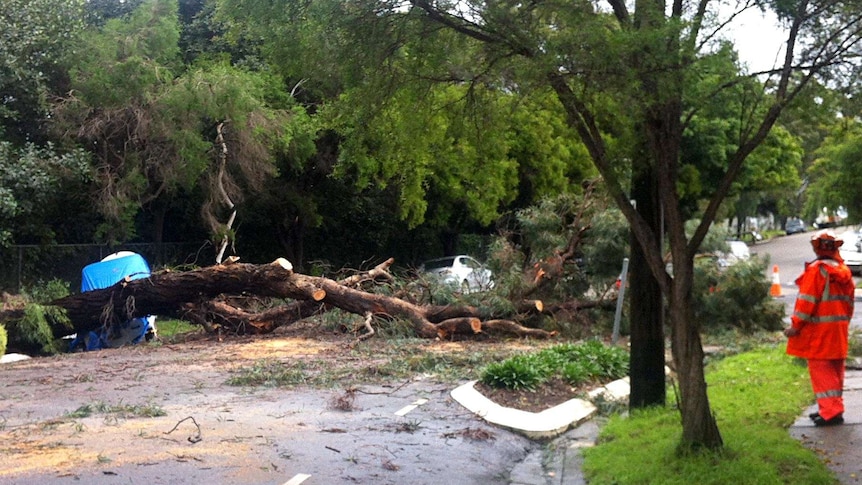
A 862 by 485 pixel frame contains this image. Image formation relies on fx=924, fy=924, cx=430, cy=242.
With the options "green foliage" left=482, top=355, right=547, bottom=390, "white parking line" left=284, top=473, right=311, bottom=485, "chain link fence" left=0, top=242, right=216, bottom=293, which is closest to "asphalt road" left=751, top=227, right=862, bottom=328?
"green foliage" left=482, top=355, right=547, bottom=390

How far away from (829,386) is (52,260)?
18.8 meters

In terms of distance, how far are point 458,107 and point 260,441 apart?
3.36m

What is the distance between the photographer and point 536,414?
8.86 m

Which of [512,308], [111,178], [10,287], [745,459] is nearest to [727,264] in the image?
[512,308]

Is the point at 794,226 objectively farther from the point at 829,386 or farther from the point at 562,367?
the point at 829,386

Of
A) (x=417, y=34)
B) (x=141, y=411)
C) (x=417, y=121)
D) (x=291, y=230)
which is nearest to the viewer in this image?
(x=417, y=34)

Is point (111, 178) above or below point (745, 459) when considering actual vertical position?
above

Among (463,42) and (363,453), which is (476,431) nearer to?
(363,453)

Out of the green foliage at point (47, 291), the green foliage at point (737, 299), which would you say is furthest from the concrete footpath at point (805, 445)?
the green foliage at point (47, 291)

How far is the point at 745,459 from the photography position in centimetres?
623

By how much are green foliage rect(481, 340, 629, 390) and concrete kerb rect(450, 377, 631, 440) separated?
0.30 metres

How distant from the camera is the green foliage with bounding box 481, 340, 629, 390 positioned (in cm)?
970

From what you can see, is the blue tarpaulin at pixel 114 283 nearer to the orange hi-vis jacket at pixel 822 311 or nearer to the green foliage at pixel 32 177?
the green foliage at pixel 32 177

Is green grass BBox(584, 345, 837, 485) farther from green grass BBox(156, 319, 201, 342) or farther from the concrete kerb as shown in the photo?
green grass BBox(156, 319, 201, 342)
